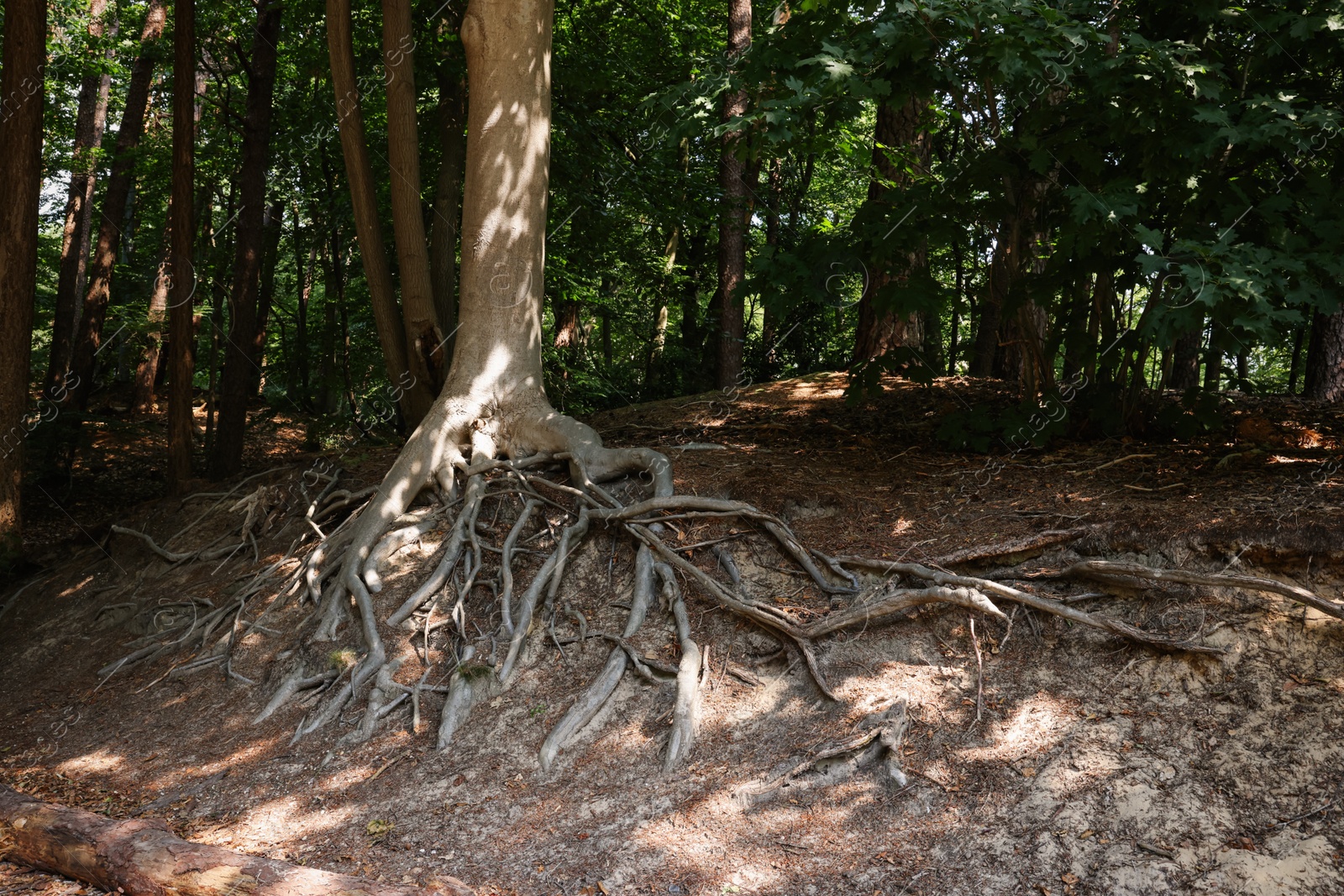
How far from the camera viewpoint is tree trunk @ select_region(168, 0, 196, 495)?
8922mm

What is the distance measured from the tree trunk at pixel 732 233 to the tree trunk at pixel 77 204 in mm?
8955

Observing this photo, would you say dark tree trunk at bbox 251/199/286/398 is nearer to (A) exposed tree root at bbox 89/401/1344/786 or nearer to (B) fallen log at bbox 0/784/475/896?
(A) exposed tree root at bbox 89/401/1344/786

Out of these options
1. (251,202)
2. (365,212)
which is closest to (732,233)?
(365,212)

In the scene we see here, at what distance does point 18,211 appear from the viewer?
8031mm

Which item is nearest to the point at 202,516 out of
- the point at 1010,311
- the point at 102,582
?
the point at 102,582

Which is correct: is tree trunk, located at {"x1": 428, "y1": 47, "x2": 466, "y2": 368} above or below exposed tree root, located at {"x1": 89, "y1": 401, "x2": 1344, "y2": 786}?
above

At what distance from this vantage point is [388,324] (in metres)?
8.50

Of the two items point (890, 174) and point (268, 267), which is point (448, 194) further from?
point (890, 174)

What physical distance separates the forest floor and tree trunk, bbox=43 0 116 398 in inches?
320

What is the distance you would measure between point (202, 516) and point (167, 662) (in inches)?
92.8

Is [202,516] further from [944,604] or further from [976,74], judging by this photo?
[976,74]

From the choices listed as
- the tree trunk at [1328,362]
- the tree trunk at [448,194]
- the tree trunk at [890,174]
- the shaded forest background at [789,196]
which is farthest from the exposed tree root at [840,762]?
the tree trunk at [1328,362]

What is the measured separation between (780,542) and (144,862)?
3769mm

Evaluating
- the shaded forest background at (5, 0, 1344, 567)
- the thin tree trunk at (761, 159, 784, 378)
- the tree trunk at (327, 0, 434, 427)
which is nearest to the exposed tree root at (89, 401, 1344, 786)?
the tree trunk at (327, 0, 434, 427)
